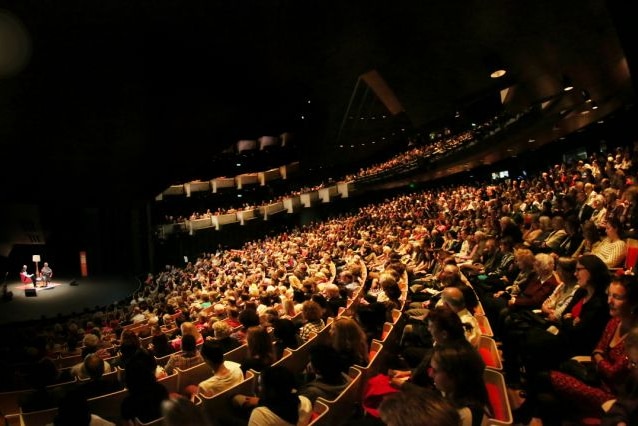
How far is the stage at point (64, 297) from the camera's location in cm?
1220

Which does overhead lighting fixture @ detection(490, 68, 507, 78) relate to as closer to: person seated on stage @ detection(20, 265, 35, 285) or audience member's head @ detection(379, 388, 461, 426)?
audience member's head @ detection(379, 388, 461, 426)

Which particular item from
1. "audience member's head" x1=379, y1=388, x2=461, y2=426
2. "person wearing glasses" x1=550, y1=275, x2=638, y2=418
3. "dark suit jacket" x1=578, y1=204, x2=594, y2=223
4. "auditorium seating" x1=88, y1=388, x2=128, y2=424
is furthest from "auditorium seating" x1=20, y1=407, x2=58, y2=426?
"dark suit jacket" x1=578, y1=204, x2=594, y2=223

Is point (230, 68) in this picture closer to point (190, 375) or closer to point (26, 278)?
point (190, 375)

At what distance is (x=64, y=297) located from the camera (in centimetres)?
1440

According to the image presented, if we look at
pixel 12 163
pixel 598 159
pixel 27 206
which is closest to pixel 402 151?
pixel 598 159

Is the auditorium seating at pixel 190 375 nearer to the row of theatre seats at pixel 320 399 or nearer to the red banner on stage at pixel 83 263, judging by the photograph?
the row of theatre seats at pixel 320 399

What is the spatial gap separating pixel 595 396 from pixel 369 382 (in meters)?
1.19

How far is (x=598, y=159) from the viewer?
9.95m

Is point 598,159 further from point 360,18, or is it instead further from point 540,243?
point 360,18

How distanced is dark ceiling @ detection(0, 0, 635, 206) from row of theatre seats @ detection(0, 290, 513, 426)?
3247mm

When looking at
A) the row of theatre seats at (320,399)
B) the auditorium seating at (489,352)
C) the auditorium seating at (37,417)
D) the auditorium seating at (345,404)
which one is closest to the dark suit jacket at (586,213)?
the row of theatre seats at (320,399)

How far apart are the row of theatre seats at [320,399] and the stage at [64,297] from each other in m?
9.40

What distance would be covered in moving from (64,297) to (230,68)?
12.7 metres

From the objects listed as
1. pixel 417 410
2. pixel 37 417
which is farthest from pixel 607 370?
pixel 37 417
